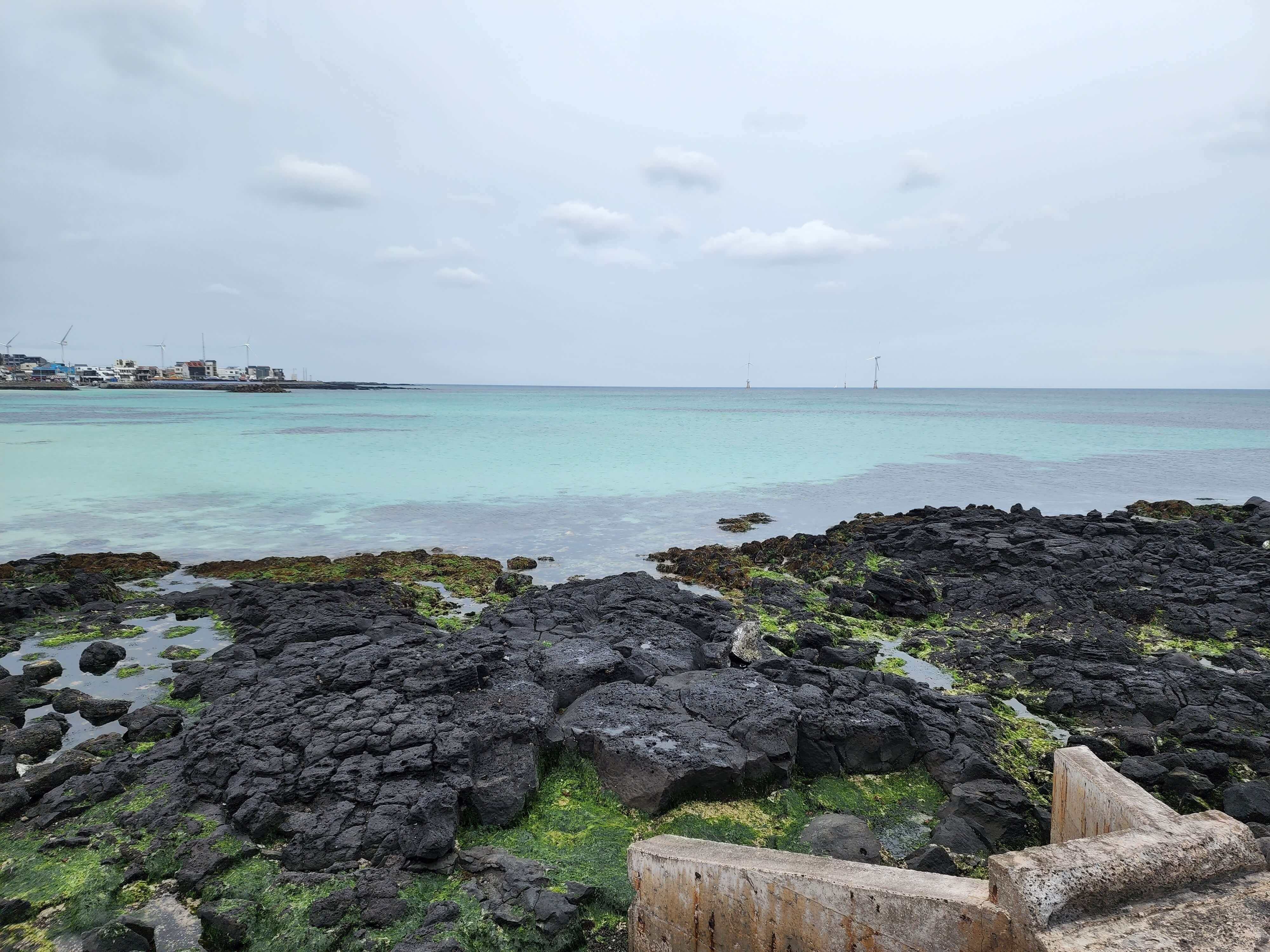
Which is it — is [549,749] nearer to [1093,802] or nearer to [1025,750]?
[1093,802]

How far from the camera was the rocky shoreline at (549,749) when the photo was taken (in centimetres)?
423

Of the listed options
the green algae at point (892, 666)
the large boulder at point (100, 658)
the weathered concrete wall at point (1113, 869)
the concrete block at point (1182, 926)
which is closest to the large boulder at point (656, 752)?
the weathered concrete wall at point (1113, 869)

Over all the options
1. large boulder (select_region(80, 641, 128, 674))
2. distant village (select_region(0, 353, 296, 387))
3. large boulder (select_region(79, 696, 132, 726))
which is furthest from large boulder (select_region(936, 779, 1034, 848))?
distant village (select_region(0, 353, 296, 387))

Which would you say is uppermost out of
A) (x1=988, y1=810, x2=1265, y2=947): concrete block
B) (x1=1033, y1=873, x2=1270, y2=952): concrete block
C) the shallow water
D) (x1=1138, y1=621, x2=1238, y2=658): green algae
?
(x1=988, y1=810, x2=1265, y2=947): concrete block

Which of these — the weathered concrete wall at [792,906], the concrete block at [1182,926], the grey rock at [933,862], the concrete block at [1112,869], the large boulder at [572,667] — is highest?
the concrete block at [1112,869]

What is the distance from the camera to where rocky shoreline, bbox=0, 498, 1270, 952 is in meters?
4.23

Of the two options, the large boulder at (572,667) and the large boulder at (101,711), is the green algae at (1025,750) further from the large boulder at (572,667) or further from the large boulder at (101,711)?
the large boulder at (101,711)

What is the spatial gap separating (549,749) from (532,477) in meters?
19.6

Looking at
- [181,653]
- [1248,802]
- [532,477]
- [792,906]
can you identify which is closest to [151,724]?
[181,653]

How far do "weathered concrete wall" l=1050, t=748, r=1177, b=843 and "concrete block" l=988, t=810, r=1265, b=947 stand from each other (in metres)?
0.19

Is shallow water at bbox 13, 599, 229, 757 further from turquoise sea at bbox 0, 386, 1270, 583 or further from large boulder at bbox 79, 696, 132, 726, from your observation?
turquoise sea at bbox 0, 386, 1270, 583

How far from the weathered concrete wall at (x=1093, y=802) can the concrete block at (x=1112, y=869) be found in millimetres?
186

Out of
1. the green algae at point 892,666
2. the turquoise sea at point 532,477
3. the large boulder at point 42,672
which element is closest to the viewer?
the large boulder at point 42,672

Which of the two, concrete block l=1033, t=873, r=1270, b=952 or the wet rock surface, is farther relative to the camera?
the wet rock surface
